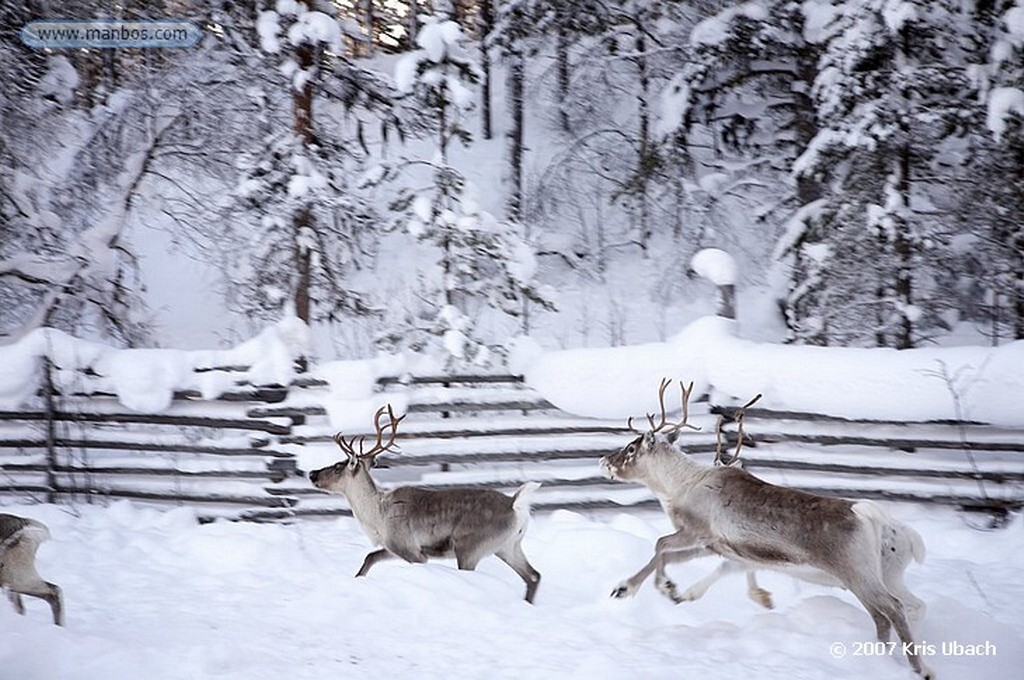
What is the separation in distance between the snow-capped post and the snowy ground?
234 cm

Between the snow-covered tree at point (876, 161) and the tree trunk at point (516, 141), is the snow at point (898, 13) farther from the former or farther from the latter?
the tree trunk at point (516, 141)

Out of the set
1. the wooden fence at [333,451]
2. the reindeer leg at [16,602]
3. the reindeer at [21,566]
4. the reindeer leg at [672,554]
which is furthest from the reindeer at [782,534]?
the reindeer leg at [16,602]

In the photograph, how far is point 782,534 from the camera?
5.50m

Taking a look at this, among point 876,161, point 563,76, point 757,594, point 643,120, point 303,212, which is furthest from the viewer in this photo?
point 563,76

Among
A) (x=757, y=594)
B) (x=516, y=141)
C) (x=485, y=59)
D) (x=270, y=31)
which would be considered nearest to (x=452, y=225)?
(x=270, y=31)

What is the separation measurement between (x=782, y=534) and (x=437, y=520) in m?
2.47

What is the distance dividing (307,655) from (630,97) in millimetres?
17311

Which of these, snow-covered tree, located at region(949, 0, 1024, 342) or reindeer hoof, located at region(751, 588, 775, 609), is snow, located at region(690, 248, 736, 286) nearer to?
snow-covered tree, located at region(949, 0, 1024, 342)

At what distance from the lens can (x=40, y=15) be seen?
11844 mm

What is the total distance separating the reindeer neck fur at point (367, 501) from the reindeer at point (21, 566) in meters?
2.21

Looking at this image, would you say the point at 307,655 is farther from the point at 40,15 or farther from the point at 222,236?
the point at 40,15

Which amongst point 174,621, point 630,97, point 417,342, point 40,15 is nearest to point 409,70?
point 417,342

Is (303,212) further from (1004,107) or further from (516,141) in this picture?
(516,141)

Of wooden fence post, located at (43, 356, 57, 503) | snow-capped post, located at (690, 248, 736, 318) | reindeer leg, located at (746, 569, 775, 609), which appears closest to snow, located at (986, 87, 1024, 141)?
snow-capped post, located at (690, 248, 736, 318)
